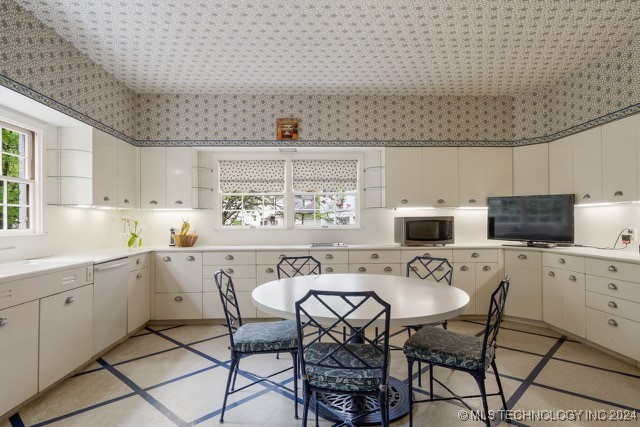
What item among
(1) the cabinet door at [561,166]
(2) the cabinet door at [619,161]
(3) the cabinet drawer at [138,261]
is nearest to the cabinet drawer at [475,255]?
(1) the cabinet door at [561,166]

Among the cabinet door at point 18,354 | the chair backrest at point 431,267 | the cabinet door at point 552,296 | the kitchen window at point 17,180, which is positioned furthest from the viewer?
the cabinet door at point 552,296

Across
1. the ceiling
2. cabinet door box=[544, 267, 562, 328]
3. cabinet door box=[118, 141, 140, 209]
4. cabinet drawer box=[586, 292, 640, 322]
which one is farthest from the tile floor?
the ceiling

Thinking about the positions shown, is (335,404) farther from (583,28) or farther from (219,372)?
(583,28)

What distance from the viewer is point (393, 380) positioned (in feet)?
8.53

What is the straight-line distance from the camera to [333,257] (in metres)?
4.17

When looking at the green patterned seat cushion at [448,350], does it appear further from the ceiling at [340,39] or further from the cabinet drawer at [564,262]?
the ceiling at [340,39]

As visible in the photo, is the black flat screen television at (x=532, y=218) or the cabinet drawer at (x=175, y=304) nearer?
the black flat screen television at (x=532, y=218)

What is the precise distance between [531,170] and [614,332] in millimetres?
2130

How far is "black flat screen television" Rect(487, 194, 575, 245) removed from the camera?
12.4 ft

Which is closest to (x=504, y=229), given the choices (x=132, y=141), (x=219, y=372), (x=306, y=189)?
(x=306, y=189)

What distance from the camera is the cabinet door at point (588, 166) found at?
11.5 ft

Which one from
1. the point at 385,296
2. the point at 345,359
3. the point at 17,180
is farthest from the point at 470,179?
the point at 17,180

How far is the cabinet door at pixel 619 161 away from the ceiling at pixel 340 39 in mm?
806

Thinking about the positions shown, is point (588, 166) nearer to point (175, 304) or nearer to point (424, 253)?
point (424, 253)
